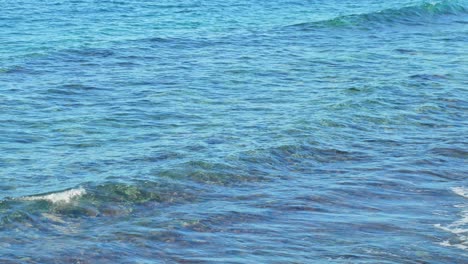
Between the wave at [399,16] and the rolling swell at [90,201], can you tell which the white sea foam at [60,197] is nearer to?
the rolling swell at [90,201]

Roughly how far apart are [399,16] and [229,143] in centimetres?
1637

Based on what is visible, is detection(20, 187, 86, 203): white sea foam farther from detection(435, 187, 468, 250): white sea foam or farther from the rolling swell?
detection(435, 187, 468, 250): white sea foam

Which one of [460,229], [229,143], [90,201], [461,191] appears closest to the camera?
[460,229]

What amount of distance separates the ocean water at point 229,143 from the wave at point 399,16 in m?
Answer: 0.72

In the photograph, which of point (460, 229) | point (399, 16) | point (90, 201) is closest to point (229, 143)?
point (90, 201)

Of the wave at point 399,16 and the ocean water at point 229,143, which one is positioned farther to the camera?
the wave at point 399,16

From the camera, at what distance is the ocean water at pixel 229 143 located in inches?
430

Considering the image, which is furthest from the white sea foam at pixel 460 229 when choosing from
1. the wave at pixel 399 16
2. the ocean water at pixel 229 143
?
the wave at pixel 399 16

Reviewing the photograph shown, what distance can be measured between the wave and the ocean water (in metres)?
0.72

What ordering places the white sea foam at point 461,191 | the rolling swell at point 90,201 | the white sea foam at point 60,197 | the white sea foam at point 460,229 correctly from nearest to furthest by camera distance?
the white sea foam at point 460,229
the rolling swell at point 90,201
the white sea foam at point 60,197
the white sea foam at point 461,191

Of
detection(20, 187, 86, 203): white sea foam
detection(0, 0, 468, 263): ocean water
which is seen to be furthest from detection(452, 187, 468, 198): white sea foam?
detection(20, 187, 86, 203): white sea foam

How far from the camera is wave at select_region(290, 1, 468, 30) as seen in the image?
28.2m

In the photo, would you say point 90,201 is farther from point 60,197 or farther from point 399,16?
point 399,16

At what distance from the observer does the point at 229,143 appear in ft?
49.4
